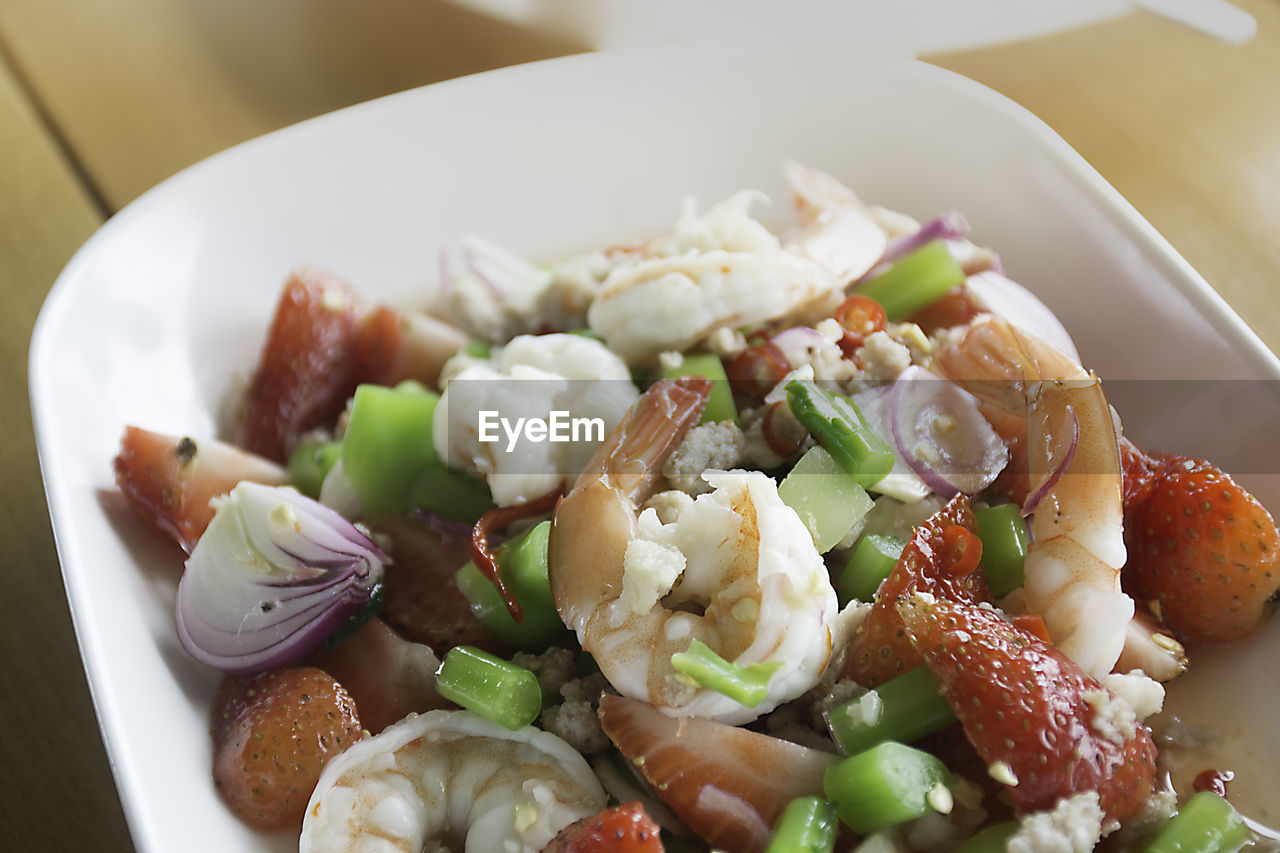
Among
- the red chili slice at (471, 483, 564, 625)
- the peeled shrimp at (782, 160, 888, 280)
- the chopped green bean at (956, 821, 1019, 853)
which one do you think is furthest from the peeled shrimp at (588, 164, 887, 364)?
the chopped green bean at (956, 821, 1019, 853)

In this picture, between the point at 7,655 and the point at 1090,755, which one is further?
the point at 7,655

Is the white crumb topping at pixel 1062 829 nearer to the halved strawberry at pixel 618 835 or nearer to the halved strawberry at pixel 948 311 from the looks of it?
the halved strawberry at pixel 618 835

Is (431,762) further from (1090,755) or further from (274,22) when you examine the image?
(274,22)

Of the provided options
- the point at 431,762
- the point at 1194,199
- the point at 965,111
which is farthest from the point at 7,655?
the point at 1194,199

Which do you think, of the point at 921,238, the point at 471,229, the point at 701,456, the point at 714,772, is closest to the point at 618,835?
the point at 714,772

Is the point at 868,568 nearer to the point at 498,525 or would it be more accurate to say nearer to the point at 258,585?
the point at 498,525
